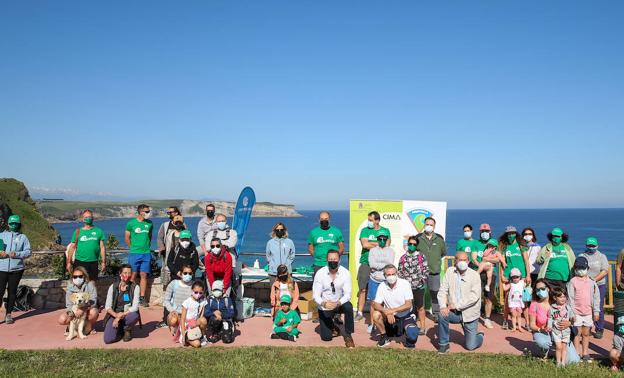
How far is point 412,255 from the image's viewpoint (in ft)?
25.4

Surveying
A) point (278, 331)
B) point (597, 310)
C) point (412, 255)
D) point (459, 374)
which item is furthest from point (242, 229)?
point (597, 310)

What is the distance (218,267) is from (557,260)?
5714 millimetres

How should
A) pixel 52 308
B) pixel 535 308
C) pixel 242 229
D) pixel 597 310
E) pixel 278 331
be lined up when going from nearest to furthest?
pixel 597 310, pixel 535 308, pixel 278 331, pixel 52 308, pixel 242 229

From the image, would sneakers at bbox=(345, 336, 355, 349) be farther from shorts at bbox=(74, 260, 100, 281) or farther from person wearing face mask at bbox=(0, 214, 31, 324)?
person wearing face mask at bbox=(0, 214, 31, 324)

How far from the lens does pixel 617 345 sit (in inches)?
231

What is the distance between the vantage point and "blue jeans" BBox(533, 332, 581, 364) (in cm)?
607

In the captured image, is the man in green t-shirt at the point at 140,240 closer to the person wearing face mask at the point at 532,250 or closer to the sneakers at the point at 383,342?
the sneakers at the point at 383,342

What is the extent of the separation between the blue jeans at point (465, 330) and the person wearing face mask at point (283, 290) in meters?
2.36

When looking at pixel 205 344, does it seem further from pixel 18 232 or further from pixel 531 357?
pixel 531 357

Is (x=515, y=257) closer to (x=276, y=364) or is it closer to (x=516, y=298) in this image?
(x=516, y=298)

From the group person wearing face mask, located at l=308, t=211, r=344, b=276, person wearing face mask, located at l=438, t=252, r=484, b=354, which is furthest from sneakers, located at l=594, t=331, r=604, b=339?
person wearing face mask, located at l=308, t=211, r=344, b=276

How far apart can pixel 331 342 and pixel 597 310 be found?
12.5ft

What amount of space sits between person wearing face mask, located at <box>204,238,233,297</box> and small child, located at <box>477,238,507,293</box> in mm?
4543


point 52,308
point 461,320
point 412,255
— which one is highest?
point 412,255
